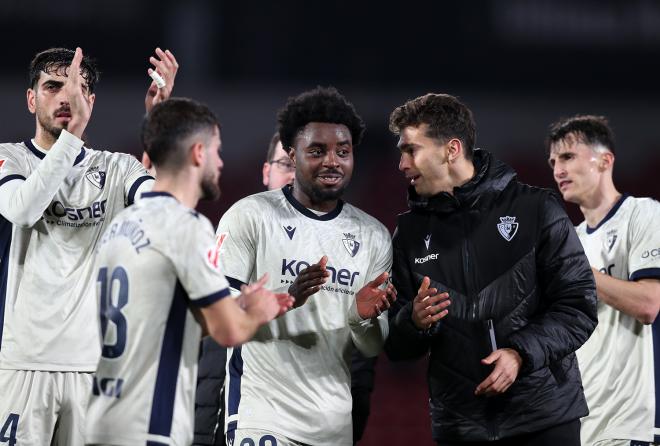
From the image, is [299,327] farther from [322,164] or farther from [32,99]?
[32,99]

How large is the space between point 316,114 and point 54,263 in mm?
1526

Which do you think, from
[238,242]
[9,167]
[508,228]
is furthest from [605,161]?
[9,167]

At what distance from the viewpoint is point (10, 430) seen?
3994 millimetres

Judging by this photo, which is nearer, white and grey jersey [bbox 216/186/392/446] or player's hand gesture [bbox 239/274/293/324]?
player's hand gesture [bbox 239/274/293/324]

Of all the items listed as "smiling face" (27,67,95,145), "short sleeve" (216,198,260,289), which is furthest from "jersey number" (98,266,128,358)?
"smiling face" (27,67,95,145)

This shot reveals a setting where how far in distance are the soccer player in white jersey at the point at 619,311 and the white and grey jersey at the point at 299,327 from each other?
1.45m

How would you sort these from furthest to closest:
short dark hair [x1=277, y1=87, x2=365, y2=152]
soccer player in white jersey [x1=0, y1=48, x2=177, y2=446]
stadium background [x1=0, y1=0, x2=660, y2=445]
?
stadium background [x1=0, y1=0, x2=660, y2=445], short dark hair [x1=277, y1=87, x2=365, y2=152], soccer player in white jersey [x1=0, y1=48, x2=177, y2=446]

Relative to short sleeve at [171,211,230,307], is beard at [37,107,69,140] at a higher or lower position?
higher

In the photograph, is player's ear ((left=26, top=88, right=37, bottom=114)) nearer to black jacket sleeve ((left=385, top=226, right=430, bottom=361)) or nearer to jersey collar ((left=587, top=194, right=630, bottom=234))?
black jacket sleeve ((left=385, top=226, right=430, bottom=361))

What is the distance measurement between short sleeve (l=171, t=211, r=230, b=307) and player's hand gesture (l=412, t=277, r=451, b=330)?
42.0 inches

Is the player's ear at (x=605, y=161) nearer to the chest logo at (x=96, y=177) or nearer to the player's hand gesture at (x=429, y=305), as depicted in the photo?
the player's hand gesture at (x=429, y=305)

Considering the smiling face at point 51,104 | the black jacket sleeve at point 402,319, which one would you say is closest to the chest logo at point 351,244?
the black jacket sleeve at point 402,319

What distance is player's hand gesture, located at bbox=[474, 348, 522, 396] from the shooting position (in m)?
3.79

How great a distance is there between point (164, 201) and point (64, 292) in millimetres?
1133
